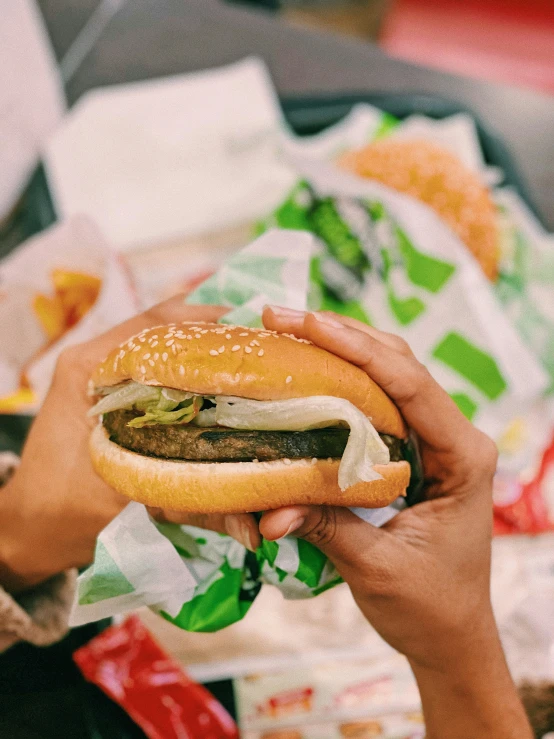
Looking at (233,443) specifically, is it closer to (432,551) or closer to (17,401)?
(432,551)

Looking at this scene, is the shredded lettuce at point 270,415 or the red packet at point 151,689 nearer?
the shredded lettuce at point 270,415

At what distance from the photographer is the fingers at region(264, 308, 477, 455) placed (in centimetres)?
89

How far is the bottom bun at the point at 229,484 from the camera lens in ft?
2.66

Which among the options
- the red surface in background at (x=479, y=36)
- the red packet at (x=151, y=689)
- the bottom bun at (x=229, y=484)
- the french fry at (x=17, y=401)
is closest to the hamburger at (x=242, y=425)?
the bottom bun at (x=229, y=484)

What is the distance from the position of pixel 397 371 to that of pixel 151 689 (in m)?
0.91

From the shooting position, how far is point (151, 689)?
4.13 feet

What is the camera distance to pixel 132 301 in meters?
1.55

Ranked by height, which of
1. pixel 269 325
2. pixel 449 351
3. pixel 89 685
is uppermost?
pixel 269 325

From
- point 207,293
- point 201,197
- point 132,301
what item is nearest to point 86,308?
point 132,301

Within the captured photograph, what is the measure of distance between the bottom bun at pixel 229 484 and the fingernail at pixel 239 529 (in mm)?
101

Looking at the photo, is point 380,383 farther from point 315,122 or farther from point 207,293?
point 315,122

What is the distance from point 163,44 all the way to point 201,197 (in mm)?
868

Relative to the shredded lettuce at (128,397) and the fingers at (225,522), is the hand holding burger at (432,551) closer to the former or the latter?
the fingers at (225,522)

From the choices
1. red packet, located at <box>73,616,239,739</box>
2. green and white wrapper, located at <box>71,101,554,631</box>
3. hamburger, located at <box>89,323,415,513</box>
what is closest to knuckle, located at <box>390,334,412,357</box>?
hamburger, located at <box>89,323,415,513</box>
